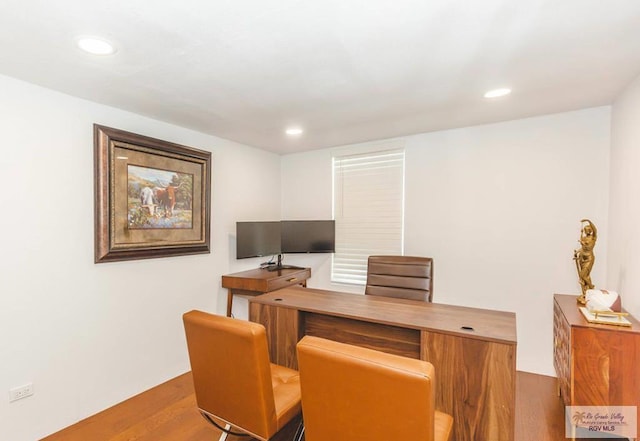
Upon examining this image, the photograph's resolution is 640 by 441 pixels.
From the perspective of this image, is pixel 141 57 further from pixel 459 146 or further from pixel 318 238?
pixel 459 146

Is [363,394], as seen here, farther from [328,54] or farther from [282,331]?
[328,54]

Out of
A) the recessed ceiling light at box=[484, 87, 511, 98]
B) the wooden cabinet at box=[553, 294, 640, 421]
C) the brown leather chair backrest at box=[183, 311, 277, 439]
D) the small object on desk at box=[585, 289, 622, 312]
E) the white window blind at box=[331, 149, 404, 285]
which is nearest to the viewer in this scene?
the brown leather chair backrest at box=[183, 311, 277, 439]

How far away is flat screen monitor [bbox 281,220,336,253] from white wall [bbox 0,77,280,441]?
1.28 metres

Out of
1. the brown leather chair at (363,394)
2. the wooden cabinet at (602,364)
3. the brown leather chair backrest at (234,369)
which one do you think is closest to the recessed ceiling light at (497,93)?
the wooden cabinet at (602,364)

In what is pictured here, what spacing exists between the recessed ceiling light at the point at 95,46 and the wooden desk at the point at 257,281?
2.22 metres

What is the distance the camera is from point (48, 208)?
7.13ft

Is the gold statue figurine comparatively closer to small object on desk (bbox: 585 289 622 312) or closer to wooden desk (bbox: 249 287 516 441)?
small object on desk (bbox: 585 289 622 312)

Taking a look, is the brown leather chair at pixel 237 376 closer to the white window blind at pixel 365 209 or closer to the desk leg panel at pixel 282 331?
the desk leg panel at pixel 282 331

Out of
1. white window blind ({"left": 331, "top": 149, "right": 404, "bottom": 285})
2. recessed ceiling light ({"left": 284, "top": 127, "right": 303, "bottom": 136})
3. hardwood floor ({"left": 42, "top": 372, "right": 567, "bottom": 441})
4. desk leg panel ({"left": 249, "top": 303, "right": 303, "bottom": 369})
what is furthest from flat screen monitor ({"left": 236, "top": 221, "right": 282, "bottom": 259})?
hardwood floor ({"left": 42, "top": 372, "right": 567, "bottom": 441})

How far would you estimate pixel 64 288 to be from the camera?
225 cm

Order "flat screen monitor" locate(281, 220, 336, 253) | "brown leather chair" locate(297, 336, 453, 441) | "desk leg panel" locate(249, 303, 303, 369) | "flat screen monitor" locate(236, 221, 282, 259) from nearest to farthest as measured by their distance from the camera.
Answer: "brown leather chair" locate(297, 336, 453, 441) < "desk leg panel" locate(249, 303, 303, 369) < "flat screen monitor" locate(236, 221, 282, 259) < "flat screen monitor" locate(281, 220, 336, 253)

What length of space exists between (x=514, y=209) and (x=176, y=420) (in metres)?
3.38

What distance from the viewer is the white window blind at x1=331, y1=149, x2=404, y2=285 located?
362 centimetres

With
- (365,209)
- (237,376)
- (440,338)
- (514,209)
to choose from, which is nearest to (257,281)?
(365,209)
